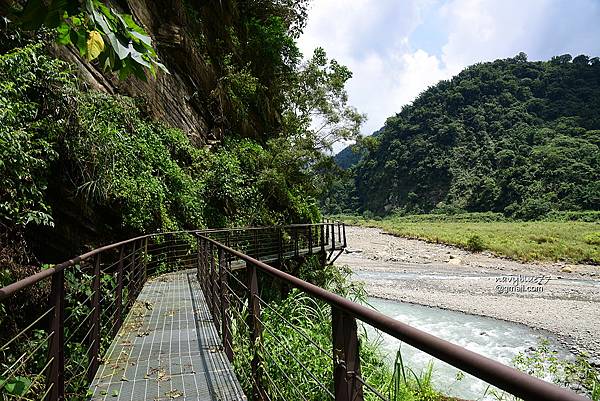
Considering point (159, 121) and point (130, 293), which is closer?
point (130, 293)

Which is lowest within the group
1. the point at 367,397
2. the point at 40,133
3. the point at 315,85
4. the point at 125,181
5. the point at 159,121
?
the point at 367,397

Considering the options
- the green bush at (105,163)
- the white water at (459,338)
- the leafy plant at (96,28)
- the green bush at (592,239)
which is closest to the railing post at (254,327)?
the leafy plant at (96,28)

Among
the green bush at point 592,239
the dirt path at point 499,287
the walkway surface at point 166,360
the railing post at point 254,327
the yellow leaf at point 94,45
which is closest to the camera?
the yellow leaf at point 94,45

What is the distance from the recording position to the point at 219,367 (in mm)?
3072

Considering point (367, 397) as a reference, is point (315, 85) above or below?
above

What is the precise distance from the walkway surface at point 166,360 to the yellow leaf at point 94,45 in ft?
7.36

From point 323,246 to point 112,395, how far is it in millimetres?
9426

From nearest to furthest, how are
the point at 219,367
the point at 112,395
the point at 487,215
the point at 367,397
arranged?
1. the point at 112,395
2. the point at 219,367
3. the point at 367,397
4. the point at 487,215

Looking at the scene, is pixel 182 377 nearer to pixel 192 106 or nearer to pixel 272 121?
pixel 192 106

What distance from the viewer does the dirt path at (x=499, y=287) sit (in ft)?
37.7

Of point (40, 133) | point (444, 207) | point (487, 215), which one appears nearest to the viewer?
point (40, 133)

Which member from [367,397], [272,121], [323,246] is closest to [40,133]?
[367,397]

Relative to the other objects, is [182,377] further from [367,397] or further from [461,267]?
[461,267]

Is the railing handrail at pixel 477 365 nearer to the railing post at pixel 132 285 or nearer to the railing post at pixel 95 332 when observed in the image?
the railing post at pixel 95 332
